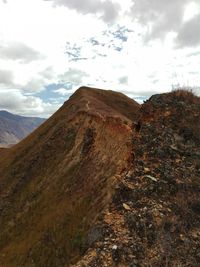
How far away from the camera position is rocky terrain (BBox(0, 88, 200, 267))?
628 inches

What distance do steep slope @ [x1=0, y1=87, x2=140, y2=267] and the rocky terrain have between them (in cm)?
11

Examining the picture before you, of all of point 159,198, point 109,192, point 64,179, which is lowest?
point 64,179

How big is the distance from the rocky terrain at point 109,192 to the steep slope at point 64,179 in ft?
0.36

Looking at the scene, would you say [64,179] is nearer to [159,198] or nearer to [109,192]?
[109,192]

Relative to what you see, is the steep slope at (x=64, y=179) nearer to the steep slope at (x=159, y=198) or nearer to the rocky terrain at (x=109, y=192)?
the rocky terrain at (x=109, y=192)

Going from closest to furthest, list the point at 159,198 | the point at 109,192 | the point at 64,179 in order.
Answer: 1. the point at 159,198
2. the point at 109,192
3. the point at 64,179

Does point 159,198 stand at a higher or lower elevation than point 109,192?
higher

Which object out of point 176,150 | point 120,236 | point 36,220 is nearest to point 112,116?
point 36,220

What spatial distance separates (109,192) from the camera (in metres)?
21.3

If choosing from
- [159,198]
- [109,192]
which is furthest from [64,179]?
[159,198]

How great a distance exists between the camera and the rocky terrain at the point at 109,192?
1595 cm

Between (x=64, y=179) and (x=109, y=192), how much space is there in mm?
11572

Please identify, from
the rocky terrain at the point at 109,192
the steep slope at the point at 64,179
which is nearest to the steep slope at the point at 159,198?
the rocky terrain at the point at 109,192

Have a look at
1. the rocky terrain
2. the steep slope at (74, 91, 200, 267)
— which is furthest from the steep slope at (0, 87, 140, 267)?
the steep slope at (74, 91, 200, 267)
